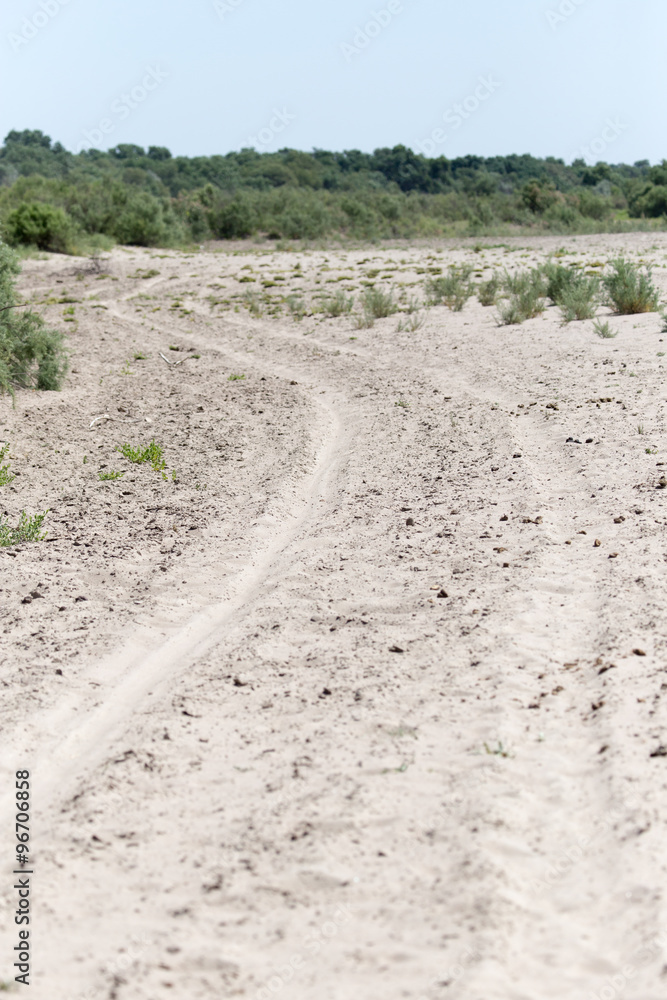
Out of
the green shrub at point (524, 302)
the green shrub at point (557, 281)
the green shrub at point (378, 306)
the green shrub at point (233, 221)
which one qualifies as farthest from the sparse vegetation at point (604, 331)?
the green shrub at point (233, 221)

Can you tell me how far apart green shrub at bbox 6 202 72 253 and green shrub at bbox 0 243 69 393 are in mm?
15932

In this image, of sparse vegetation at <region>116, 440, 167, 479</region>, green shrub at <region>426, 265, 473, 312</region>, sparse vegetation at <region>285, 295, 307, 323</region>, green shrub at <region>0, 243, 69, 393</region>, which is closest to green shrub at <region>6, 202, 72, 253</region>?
sparse vegetation at <region>285, 295, 307, 323</region>

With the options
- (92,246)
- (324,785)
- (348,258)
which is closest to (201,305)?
(348,258)

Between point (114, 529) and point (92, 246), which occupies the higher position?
point (92, 246)

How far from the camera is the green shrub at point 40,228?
80.5ft

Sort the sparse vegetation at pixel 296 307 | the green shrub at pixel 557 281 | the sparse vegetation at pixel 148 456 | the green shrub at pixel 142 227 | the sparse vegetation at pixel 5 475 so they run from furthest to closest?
the green shrub at pixel 142 227, the sparse vegetation at pixel 296 307, the green shrub at pixel 557 281, the sparse vegetation at pixel 148 456, the sparse vegetation at pixel 5 475

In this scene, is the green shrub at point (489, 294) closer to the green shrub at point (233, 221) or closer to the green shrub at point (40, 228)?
the green shrub at point (40, 228)

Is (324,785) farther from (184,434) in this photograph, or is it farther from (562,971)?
(184,434)

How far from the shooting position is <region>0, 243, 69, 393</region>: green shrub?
949cm

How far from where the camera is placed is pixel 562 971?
2.27 m

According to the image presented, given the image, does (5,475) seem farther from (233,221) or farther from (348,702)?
(233,221)

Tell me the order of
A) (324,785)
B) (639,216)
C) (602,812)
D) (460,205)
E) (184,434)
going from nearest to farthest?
(602,812)
(324,785)
(184,434)
(639,216)
(460,205)

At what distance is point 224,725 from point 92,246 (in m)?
23.7

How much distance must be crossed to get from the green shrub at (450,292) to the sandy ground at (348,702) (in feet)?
19.6
